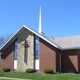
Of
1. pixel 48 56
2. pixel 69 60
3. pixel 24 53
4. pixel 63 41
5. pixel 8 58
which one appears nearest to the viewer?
pixel 48 56

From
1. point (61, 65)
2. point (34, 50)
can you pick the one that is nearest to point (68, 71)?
point (61, 65)

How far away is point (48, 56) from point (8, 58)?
311 inches

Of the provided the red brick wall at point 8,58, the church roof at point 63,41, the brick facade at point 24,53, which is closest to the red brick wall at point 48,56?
the church roof at point 63,41

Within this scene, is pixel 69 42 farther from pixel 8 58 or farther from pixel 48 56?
pixel 8 58

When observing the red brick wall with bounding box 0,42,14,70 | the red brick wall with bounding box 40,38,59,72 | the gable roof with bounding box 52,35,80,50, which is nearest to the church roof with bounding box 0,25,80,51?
the gable roof with bounding box 52,35,80,50

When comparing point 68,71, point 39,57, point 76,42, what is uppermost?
point 76,42

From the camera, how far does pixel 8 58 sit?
3181 centimetres

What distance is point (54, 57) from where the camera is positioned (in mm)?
26828

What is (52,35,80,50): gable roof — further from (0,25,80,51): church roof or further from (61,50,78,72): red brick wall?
(61,50,78,72): red brick wall

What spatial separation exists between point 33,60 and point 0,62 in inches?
353

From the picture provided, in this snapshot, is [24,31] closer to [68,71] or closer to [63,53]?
[63,53]

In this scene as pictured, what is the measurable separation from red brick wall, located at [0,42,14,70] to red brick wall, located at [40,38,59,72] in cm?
579

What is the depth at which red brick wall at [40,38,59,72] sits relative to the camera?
26828mm

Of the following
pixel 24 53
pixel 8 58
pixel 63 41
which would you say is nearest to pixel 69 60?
pixel 63 41
